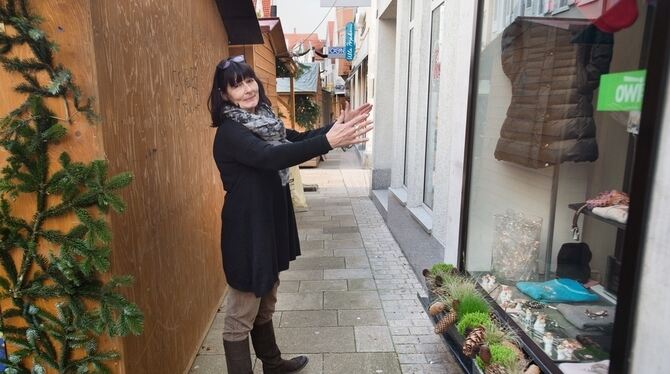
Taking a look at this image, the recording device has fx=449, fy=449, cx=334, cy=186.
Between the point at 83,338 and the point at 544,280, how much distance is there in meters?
2.57

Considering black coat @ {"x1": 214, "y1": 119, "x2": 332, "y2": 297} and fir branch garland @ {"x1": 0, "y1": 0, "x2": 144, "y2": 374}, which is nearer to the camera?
fir branch garland @ {"x1": 0, "y1": 0, "x2": 144, "y2": 374}

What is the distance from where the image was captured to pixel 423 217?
4926mm

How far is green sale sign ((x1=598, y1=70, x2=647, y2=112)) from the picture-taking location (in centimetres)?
158

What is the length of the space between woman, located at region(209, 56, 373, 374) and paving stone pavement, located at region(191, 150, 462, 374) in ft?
2.72

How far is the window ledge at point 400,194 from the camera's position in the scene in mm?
5891

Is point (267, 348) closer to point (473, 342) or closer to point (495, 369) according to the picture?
point (473, 342)

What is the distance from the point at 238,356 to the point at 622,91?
7.37 ft

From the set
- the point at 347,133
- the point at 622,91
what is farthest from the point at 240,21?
the point at 622,91

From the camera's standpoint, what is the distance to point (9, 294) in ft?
5.40

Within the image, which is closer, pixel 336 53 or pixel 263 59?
pixel 263 59

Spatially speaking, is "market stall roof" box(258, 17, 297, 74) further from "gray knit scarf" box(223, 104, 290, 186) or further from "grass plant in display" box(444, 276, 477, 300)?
"grass plant in display" box(444, 276, 477, 300)

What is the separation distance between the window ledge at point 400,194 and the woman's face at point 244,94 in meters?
3.68

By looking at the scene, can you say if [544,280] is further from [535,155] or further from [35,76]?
[35,76]

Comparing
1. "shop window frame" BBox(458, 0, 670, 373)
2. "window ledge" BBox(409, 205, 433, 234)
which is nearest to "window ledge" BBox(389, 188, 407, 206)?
"window ledge" BBox(409, 205, 433, 234)
